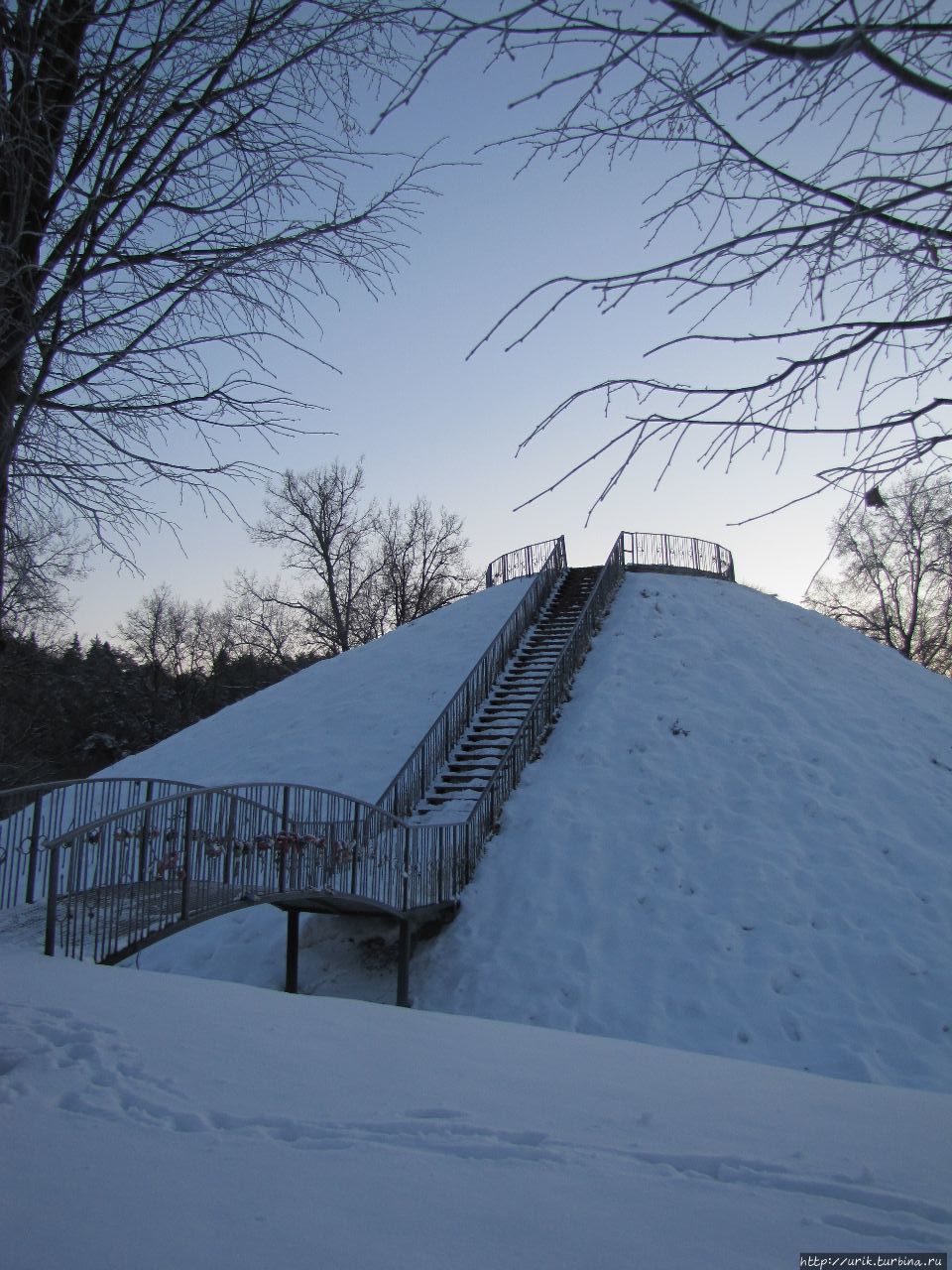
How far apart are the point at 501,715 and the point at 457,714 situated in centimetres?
85

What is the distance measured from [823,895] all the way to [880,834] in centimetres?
194

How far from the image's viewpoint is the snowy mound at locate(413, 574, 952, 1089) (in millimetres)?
10219

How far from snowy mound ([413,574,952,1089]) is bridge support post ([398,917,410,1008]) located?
0.88 ft

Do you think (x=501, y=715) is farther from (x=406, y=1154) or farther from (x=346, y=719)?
(x=406, y=1154)

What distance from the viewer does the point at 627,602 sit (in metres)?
21.7

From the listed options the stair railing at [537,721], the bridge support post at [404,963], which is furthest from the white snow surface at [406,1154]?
the stair railing at [537,721]

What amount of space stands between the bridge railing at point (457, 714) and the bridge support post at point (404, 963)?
2.66 meters

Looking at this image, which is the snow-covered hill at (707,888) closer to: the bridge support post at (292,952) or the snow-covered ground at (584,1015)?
the snow-covered ground at (584,1015)

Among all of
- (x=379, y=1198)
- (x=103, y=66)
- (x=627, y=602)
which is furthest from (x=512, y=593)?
(x=379, y=1198)

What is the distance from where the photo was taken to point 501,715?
16.7 m

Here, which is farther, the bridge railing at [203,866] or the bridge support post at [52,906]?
the bridge railing at [203,866]

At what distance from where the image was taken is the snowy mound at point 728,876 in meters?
10.2

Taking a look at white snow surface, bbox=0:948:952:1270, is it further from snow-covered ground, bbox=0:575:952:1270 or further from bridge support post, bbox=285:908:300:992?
bridge support post, bbox=285:908:300:992

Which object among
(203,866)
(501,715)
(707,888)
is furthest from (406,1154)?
(501,715)
